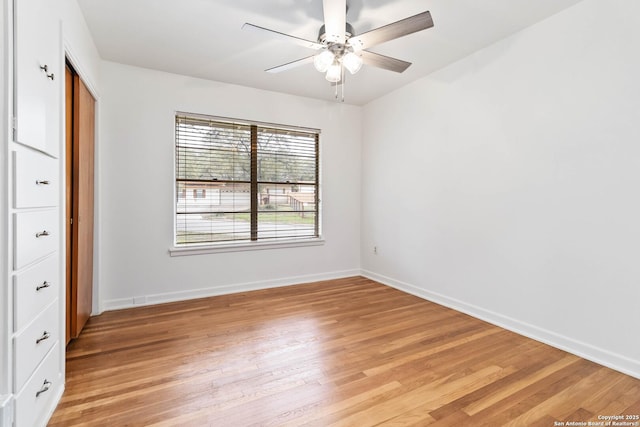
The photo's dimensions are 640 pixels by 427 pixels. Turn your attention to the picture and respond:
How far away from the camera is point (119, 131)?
3.24m

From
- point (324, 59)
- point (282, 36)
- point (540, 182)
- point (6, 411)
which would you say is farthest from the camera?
point (540, 182)

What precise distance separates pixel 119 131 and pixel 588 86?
421 cm

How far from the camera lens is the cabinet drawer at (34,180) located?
4.35 ft

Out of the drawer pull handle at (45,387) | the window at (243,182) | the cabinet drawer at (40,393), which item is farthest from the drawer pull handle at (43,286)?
the window at (243,182)

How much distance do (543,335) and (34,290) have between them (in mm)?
3431

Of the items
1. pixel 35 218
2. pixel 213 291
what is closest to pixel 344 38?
pixel 35 218

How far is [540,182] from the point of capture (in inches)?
99.1

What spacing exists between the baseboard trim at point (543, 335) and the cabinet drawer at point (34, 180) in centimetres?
347

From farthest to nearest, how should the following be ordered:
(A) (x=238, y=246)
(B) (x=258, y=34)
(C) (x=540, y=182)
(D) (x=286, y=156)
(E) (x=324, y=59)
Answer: (D) (x=286, y=156)
(A) (x=238, y=246)
(B) (x=258, y=34)
(C) (x=540, y=182)
(E) (x=324, y=59)

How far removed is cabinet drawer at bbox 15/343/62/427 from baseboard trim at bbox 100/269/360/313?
1578mm

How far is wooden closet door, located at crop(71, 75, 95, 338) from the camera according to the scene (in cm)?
243

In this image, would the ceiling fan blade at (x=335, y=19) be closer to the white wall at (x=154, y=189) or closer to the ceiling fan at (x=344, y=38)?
the ceiling fan at (x=344, y=38)

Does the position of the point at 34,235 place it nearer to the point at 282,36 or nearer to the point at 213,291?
the point at 282,36

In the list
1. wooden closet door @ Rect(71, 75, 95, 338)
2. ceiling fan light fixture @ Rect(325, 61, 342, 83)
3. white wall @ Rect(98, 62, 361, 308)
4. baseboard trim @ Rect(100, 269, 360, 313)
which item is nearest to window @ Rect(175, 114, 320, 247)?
white wall @ Rect(98, 62, 361, 308)
